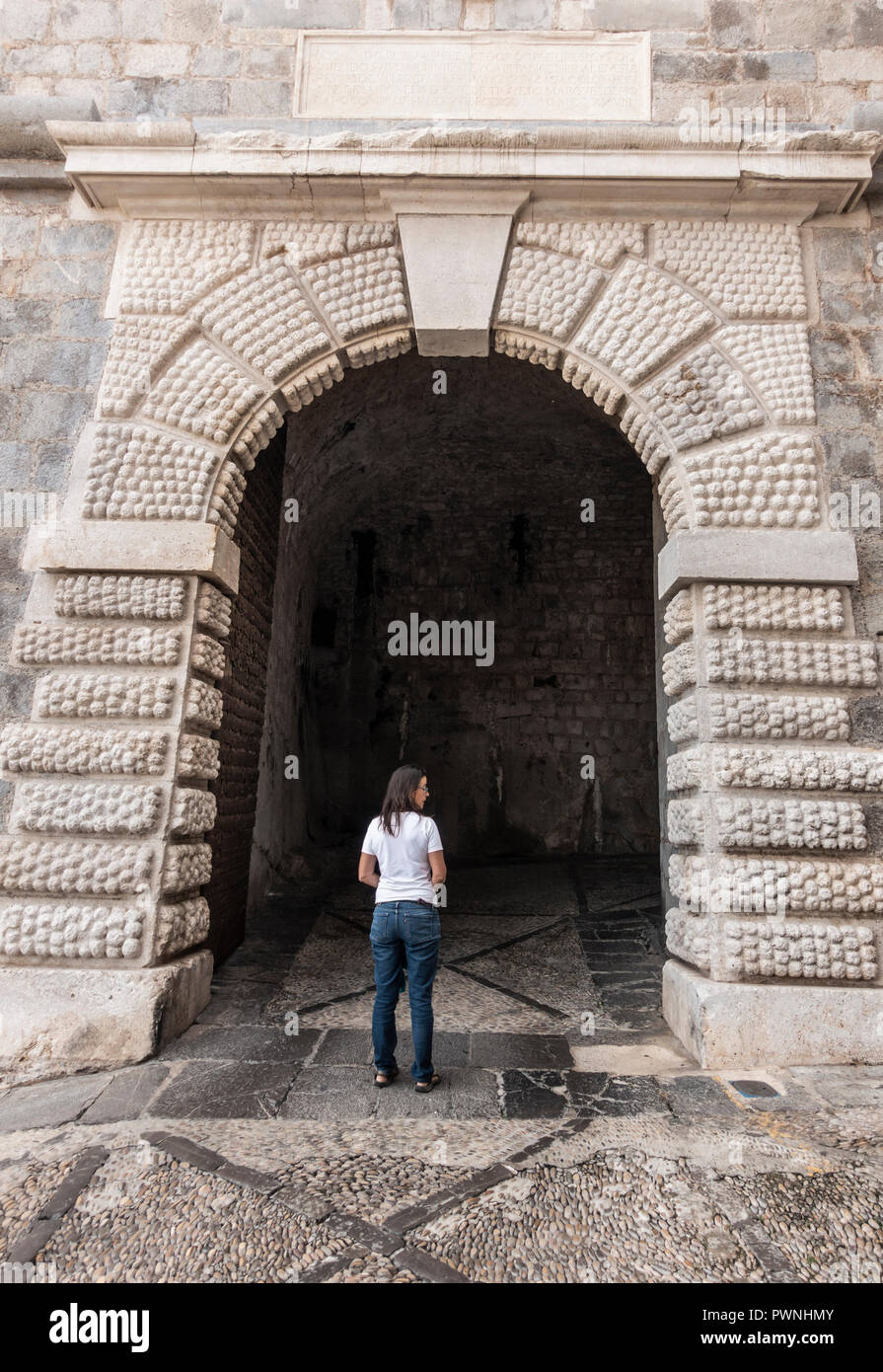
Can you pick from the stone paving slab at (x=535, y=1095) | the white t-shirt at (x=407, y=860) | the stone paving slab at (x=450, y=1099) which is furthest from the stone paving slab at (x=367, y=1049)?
the white t-shirt at (x=407, y=860)

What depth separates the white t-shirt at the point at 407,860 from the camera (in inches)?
116

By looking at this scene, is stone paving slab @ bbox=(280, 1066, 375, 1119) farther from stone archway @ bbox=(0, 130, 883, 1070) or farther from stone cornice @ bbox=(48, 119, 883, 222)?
stone cornice @ bbox=(48, 119, 883, 222)

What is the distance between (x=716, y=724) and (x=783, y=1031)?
1.27 meters

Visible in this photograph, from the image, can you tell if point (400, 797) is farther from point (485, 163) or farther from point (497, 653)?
point (497, 653)

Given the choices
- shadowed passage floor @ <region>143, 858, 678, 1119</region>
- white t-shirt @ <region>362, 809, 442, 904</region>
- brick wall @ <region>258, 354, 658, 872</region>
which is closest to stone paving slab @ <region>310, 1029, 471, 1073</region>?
shadowed passage floor @ <region>143, 858, 678, 1119</region>

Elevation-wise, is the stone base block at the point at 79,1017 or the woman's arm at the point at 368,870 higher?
the woman's arm at the point at 368,870

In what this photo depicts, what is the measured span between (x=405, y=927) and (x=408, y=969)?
0.61 feet

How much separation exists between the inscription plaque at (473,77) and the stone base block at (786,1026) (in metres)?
4.26

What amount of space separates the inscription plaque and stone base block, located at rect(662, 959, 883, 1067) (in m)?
4.26

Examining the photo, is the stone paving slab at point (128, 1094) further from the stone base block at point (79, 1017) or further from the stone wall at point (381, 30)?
the stone wall at point (381, 30)

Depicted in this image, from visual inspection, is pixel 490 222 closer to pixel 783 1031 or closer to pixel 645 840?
pixel 783 1031

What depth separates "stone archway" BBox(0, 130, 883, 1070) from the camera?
10.6 feet

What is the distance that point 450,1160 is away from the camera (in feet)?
7.84

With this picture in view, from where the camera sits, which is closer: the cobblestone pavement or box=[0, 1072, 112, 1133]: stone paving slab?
the cobblestone pavement
